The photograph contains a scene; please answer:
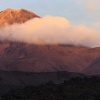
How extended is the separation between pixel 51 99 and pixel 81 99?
110 feet

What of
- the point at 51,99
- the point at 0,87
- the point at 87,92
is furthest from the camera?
the point at 0,87

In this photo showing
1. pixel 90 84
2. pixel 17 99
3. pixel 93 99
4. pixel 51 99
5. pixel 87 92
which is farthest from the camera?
pixel 90 84

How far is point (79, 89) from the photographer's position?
121375mm

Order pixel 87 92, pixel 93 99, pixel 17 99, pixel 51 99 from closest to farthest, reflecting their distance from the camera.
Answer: pixel 51 99, pixel 17 99, pixel 93 99, pixel 87 92

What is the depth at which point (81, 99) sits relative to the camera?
11006 centimetres

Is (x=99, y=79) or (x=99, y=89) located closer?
(x=99, y=89)

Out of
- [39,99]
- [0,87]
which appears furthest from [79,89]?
[0,87]

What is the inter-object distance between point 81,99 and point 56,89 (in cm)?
1266

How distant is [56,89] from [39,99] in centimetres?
4201

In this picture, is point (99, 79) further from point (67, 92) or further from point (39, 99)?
point (39, 99)

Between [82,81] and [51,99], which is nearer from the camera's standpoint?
[51,99]

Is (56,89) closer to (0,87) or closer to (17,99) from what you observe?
(17,99)

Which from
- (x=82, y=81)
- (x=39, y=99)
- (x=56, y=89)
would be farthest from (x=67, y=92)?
(x=39, y=99)

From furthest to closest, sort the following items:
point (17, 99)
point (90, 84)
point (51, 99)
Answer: point (90, 84) < point (17, 99) < point (51, 99)
